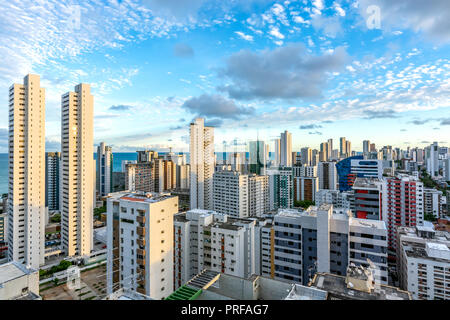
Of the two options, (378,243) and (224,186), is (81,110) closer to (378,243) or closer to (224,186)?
(224,186)

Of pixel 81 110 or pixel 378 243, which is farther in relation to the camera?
pixel 81 110

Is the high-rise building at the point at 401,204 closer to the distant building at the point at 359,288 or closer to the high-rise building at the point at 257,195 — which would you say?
the high-rise building at the point at 257,195

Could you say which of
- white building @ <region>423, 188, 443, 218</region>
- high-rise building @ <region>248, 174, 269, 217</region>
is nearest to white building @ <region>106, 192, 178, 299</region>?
high-rise building @ <region>248, 174, 269, 217</region>

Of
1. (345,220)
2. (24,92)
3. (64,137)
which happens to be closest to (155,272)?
(345,220)

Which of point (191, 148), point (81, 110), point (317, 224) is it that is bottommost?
point (317, 224)

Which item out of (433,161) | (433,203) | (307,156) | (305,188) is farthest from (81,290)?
(307,156)
